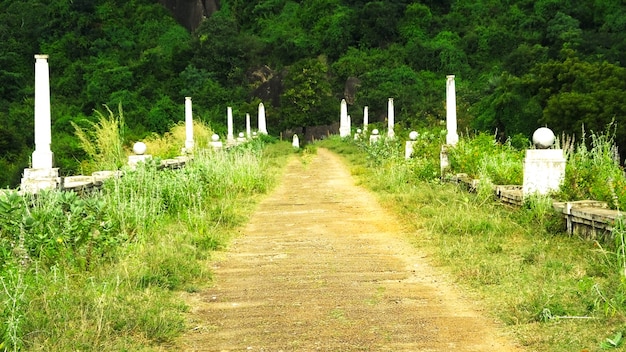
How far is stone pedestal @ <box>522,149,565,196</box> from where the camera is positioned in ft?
27.6

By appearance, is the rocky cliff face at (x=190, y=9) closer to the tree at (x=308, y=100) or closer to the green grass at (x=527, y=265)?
the tree at (x=308, y=100)

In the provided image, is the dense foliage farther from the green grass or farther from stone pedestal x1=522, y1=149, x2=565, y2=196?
the green grass

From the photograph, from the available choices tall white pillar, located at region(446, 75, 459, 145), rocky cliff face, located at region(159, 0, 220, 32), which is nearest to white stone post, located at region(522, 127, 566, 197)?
tall white pillar, located at region(446, 75, 459, 145)

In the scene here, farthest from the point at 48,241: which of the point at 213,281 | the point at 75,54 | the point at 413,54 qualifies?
the point at 75,54

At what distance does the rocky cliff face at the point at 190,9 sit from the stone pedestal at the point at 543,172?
202 feet

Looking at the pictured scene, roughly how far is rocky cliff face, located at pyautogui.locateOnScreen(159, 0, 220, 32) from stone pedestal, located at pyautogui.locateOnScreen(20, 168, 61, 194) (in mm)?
61210

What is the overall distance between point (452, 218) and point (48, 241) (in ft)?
12.8

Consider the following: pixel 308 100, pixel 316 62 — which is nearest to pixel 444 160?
pixel 308 100

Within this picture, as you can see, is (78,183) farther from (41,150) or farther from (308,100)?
(308,100)

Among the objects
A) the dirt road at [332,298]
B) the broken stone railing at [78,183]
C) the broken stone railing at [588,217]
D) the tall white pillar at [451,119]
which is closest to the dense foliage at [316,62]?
the tall white pillar at [451,119]

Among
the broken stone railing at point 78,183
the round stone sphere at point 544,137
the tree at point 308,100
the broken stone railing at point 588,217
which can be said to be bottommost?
the broken stone railing at point 588,217

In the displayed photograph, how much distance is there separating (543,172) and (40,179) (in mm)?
4831

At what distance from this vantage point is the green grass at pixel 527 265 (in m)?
4.59

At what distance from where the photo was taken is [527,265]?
621 centimetres
